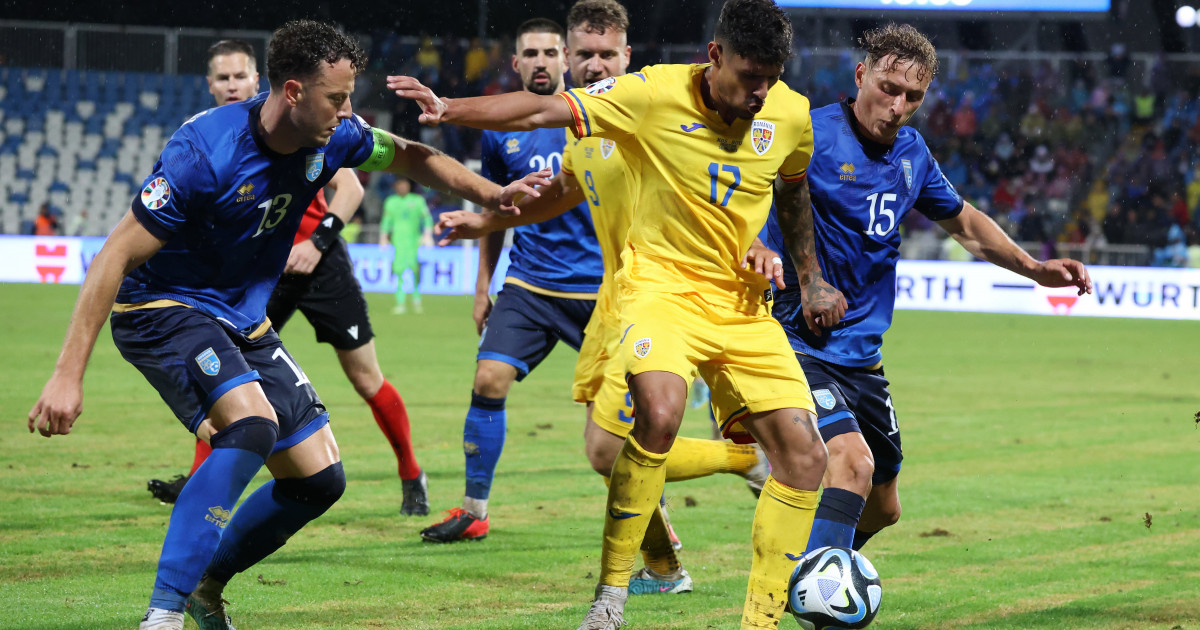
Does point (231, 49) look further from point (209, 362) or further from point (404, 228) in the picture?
point (404, 228)

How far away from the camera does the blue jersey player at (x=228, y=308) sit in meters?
3.73

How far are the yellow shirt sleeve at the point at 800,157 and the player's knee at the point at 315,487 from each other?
1819 mm

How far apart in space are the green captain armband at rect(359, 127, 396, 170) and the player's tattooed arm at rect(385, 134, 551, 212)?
0.06ft

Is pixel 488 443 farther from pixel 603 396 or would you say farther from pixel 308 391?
pixel 308 391

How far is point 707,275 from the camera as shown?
4309 mm

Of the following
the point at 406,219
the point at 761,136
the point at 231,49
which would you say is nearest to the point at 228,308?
the point at 761,136

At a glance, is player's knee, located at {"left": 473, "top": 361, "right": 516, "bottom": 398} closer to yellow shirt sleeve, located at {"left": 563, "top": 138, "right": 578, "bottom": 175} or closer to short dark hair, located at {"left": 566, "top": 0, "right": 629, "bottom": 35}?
yellow shirt sleeve, located at {"left": 563, "top": 138, "right": 578, "bottom": 175}

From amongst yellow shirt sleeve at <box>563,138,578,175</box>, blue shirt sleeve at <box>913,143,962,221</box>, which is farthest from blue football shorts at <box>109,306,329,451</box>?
blue shirt sleeve at <box>913,143,962,221</box>

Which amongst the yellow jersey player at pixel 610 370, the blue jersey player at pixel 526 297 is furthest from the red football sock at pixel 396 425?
the yellow jersey player at pixel 610 370

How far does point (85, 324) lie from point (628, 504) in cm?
171

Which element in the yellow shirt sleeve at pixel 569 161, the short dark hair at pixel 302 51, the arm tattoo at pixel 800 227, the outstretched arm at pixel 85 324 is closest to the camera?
the outstretched arm at pixel 85 324

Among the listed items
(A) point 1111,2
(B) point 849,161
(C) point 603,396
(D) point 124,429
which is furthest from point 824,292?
(A) point 1111,2

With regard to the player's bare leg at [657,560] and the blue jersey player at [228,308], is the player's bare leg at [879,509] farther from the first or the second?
the blue jersey player at [228,308]

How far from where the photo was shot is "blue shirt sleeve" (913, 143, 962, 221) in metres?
4.97
